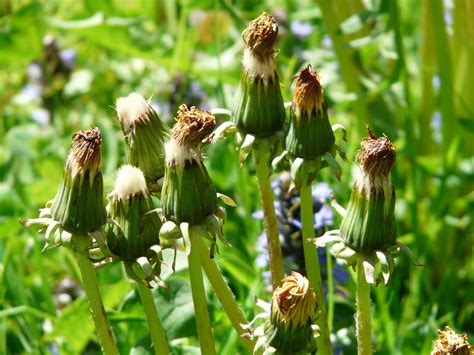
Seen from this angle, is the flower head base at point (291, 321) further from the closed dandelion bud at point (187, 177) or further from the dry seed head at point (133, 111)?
the dry seed head at point (133, 111)

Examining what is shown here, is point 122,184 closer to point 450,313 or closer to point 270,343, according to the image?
point 270,343

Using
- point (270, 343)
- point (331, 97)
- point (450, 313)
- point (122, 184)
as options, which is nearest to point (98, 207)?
point (122, 184)

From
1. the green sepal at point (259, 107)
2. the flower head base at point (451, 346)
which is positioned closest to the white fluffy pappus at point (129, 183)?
the green sepal at point (259, 107)

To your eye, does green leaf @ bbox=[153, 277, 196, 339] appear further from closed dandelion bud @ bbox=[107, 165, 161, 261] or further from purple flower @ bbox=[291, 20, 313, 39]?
purple flower @ bbox=[291, 20, 313, 39]

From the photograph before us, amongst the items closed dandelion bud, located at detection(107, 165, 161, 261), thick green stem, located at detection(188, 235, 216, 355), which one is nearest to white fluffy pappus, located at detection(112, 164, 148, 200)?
closed dandelion bud, located at detection(107, 165, 161, 261)

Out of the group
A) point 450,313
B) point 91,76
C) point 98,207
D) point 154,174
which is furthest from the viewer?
point 91,76
